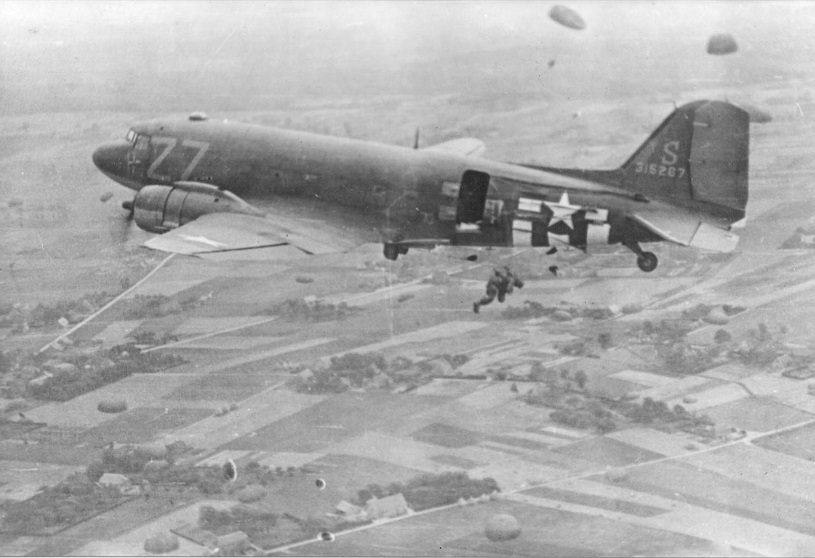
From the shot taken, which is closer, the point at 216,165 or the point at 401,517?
the point at 401,517

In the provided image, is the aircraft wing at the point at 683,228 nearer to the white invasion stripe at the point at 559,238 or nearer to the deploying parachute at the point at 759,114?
the white invasion stripe at the point at 559,238

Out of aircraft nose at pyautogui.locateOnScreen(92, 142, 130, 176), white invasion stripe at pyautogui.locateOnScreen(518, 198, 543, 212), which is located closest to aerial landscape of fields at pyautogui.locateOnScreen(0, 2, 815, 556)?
aircraft nose at pyautogui.locateOnScreen(92, 142, 130, 176)

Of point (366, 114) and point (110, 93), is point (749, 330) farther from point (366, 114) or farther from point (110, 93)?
point (110, 93)

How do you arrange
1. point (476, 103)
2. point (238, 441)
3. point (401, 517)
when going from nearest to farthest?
1. point (401, 517)
2. point (238, 441)
3. point (476, 103)

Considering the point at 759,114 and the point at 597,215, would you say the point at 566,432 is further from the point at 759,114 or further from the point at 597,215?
the point at 759,114

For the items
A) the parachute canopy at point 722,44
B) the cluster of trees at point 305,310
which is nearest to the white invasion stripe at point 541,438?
the cluster of trees at point 305,310

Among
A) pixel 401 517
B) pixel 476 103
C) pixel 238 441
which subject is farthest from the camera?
pixel 476 103

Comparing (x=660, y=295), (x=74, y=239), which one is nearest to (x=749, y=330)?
(x=660, y=295)
